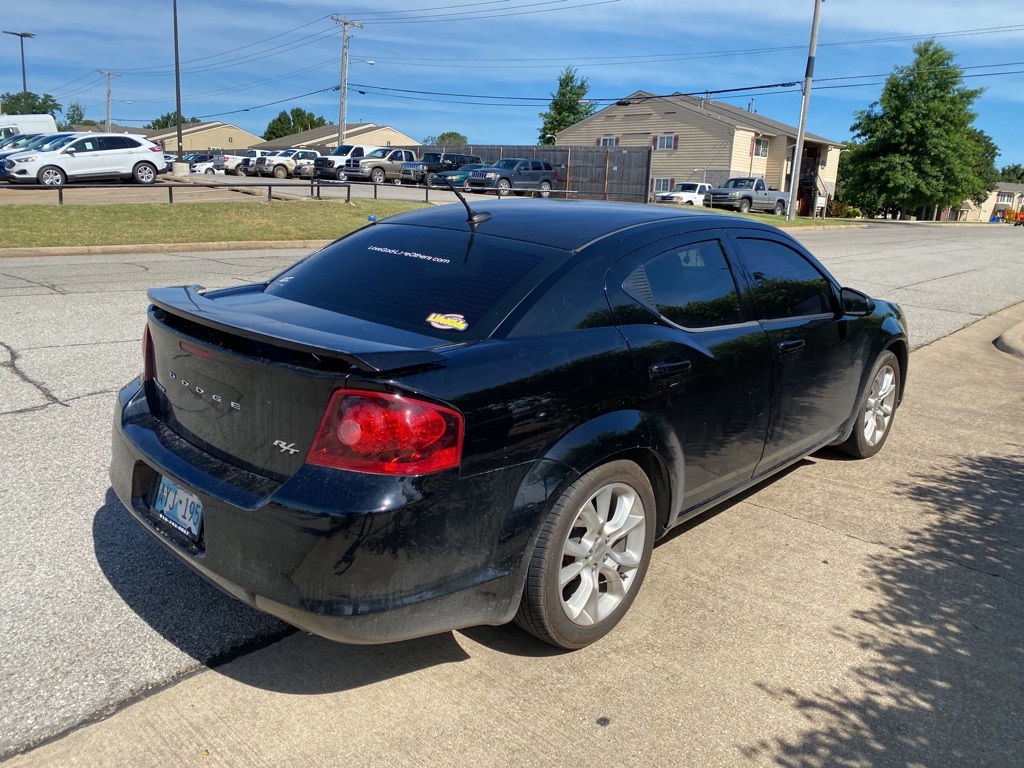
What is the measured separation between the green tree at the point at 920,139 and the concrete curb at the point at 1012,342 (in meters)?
52.6

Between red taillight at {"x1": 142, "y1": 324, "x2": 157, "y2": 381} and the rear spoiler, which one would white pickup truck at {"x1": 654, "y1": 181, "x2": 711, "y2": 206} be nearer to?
red taillight at {"x1": 142, "y1": 324, "x2": 157, "y2": 381}

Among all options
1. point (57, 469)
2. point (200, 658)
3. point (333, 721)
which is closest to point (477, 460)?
point (333, 721)

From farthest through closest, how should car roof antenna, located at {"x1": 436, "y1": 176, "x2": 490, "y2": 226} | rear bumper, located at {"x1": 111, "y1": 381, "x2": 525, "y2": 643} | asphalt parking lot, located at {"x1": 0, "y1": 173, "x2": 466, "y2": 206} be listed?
asphalt parking lot, located at {"x1": 0, "y1": 173, "x2": 466, "y2": 206} → car roof antenna, located at {"x1": 436, "y1": 176, "x2": 490, "y2": 226} → rear bumper, located at {"x1": 111, "y1": 381, "x2": 525, "y2": 643}

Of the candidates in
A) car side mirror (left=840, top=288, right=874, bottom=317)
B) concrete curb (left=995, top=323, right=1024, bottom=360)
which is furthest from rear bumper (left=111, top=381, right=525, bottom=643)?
concrete curb (left=995, top=323, right=1024, bottom=360)

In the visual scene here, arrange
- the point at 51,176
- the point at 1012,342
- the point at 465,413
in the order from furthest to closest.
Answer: the point at 51,176
the point at 1012,342
the point at 465,413

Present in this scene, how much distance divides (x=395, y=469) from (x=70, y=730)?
134cm

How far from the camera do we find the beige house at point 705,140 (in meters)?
51.7

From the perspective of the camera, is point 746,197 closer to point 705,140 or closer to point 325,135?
point 705,140

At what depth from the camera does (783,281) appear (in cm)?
436

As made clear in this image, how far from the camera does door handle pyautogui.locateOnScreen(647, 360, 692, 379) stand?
10.9 feet

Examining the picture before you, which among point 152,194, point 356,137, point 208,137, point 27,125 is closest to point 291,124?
point 208,137

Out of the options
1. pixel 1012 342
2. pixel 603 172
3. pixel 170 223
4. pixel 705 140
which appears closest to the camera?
pixel 1012 342

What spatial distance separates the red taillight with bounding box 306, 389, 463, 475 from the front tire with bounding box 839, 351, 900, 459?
3467 mm

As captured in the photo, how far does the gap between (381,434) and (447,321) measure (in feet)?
2.24
